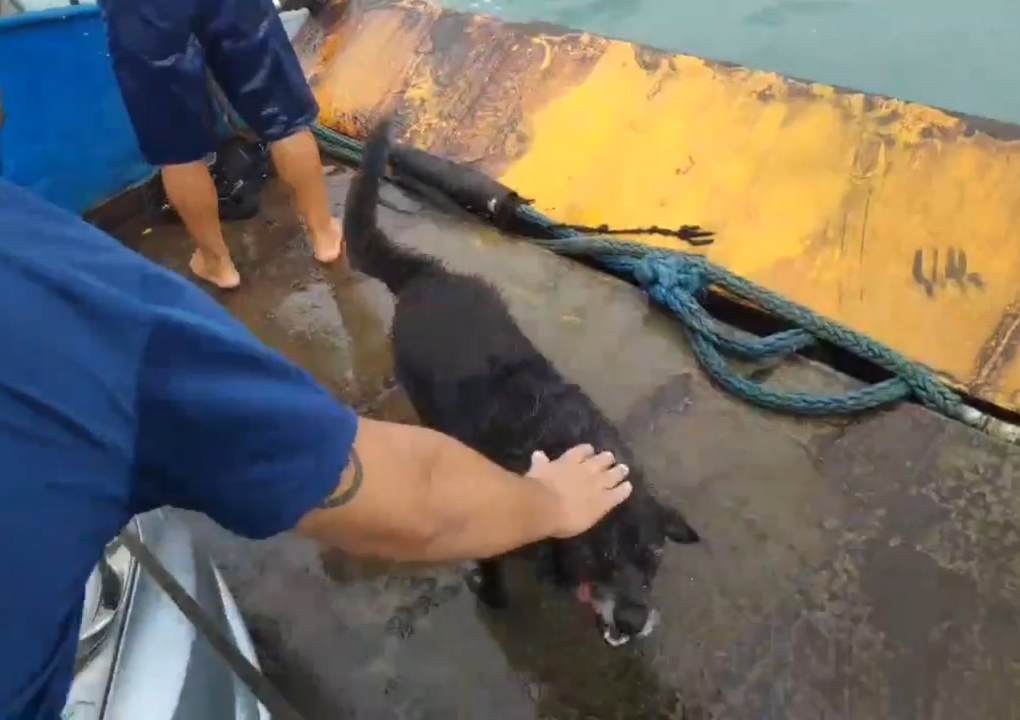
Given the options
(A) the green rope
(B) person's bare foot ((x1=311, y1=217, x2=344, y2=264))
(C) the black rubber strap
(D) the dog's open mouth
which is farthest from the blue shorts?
(D) the dog's open mouth

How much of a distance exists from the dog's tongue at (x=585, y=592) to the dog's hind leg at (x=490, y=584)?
209mm

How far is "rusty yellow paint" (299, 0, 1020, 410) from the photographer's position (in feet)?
8.28

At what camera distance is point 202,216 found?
296 centimetres

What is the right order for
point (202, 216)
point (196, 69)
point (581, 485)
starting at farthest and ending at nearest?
point (202, 216)
point (196, 69)
point (581, 485)

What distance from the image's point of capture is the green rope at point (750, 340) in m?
2.34

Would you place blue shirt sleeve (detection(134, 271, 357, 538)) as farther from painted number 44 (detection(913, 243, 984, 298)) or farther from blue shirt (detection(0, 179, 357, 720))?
painted number 44 (detection(913, 243, 984, 298))

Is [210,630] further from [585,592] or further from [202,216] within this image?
[202,216]

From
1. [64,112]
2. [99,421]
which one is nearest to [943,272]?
[99,421]

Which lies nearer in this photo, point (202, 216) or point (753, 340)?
point (753, 340)

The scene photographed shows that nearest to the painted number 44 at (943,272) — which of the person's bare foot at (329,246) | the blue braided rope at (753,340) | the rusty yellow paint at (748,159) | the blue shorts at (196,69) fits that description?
the rusty yellow paint at (748,159)

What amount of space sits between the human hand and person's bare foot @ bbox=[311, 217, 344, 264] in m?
1.57

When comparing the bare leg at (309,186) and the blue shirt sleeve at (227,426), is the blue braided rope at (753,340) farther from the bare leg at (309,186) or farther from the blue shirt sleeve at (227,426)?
the blue shirt sleeve at (227,426)

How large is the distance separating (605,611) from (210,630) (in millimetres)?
707

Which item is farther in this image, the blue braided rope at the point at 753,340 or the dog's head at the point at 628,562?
the blue braided rope at the point at 753,340
